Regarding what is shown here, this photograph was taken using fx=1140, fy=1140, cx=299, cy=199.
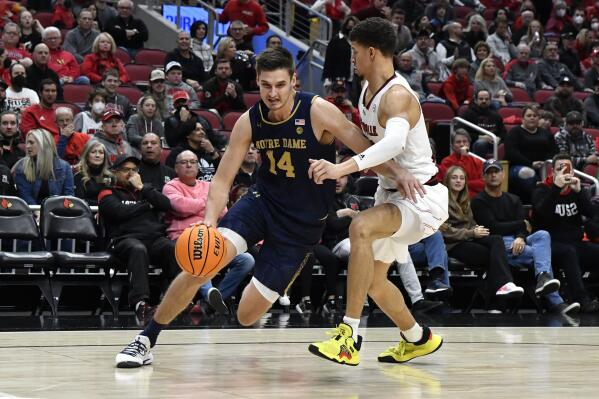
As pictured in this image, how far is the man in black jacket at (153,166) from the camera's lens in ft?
33.8

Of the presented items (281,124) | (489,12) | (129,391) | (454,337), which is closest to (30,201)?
(454,337)

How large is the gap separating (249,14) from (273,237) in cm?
1007

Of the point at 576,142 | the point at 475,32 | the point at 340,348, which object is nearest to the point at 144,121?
the point at 576,142

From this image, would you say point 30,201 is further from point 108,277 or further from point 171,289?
point 171,289

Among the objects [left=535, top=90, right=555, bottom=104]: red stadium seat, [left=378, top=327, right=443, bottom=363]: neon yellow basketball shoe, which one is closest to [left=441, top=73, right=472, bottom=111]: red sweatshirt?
[left=535, top=90, right=555, bottom=104]: red stadium seat

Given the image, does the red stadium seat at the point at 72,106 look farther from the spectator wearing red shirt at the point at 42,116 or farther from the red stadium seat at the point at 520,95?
the red stadium seat at the point at 520,95

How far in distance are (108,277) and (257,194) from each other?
4.12 m

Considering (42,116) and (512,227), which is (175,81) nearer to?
(42,116)

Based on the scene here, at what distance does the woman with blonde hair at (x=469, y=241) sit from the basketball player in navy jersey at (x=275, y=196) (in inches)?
195

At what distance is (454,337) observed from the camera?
314 inches

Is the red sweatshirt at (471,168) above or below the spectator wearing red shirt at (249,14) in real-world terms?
below

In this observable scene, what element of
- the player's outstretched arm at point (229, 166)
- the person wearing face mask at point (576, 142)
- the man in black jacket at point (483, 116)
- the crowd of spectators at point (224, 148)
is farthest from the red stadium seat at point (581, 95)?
the player's outstretched arm at point (229, 166)

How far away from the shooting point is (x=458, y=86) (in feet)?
48.0

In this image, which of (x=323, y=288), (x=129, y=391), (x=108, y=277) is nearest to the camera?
(x=129, y=391)
